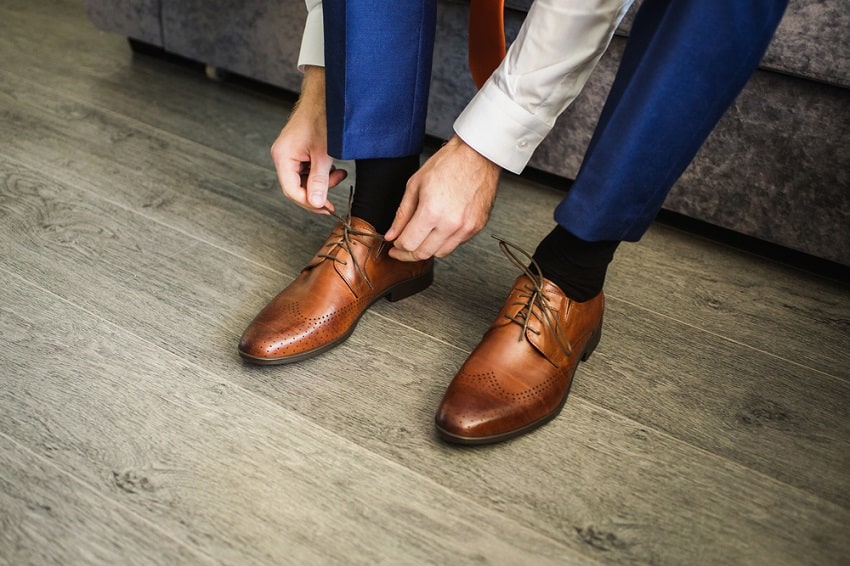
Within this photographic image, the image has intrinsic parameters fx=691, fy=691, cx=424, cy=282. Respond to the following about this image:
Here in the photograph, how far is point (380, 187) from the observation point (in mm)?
845

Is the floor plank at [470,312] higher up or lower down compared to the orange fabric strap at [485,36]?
lower down

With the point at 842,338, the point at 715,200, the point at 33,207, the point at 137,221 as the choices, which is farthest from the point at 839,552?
the point at 33,207

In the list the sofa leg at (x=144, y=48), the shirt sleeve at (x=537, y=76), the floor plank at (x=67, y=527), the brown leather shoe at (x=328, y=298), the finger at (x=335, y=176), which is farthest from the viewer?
the sofa leg at (x=144, y=48)

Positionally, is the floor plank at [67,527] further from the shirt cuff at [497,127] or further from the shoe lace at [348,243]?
the shirt cuff at [497,127]

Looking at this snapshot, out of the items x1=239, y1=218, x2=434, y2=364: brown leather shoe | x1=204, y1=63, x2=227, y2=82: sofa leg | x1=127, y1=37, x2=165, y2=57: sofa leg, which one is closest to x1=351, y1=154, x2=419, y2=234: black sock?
x1=239, y1=218, x2=434, y2=364: brown leather shoe

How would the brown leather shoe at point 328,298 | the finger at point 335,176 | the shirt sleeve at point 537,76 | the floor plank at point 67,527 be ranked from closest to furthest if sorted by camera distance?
1. the floor plank at point 67,527
2. the shirt sleeve at point 537,76
3. the brown leather shoe at point 328,298
4. the finger at point 335,176

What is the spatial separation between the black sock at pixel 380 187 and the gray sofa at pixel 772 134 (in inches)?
16.5

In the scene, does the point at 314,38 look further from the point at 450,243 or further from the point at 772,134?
the point at 772,134

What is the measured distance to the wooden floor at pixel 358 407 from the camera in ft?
2.02

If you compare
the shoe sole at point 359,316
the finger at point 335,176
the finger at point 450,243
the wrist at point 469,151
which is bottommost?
the shoe sole at point 359,316

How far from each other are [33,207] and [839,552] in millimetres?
1119

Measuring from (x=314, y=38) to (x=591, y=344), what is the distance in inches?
20.0

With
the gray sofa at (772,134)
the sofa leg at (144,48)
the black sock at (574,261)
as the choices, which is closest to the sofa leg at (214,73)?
the sofa leg at (144,48)

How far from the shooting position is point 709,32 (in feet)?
1.95
